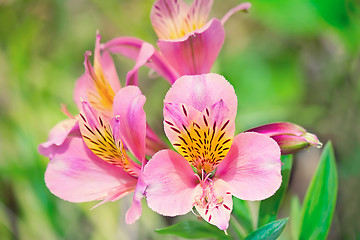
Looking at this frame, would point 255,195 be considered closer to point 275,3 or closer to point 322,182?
point 322,182

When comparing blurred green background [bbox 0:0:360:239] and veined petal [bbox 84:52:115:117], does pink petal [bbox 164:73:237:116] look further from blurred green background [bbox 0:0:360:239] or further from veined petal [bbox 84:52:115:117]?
blurred green background [bbox 0:0:360:239]

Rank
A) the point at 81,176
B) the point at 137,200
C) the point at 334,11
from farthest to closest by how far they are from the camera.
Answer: the point at 334,11 → the point at 81,176 → the point at 137,200

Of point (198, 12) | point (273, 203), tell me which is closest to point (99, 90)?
point (198, 12)

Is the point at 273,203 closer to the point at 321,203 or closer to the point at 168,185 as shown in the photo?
the point at 321,203

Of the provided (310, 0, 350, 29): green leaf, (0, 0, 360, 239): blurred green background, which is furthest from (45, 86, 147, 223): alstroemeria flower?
(310, 0, 350, 29): green leaf

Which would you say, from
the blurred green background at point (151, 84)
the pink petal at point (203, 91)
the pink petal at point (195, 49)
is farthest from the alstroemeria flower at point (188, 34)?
the blurred green background at point (151, 84)

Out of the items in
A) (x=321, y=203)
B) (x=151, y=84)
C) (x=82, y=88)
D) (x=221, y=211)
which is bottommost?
(x=151, y=84)

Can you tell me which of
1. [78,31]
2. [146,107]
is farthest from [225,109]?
[78,31]

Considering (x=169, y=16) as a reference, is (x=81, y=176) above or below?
below
